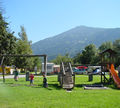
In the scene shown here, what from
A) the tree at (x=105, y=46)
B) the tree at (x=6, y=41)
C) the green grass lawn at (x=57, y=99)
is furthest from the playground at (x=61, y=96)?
the tree at (x=105, y=46)

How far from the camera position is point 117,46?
8594 cm

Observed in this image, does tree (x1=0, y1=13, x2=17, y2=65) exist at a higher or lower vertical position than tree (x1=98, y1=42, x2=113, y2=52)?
lower

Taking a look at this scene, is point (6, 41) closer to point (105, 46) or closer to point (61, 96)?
point (61, 96)

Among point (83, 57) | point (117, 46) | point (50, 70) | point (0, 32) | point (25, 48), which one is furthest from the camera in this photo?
point (117, 46)

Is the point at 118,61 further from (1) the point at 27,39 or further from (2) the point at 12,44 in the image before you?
(2) the point at 12,44

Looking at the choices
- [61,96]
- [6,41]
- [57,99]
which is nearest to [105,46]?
[6,41]

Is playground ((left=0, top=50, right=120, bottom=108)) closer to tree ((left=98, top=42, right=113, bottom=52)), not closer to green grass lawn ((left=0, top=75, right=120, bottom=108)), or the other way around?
green grass lawn ((left=0, top=75, right=120, bottom=108))

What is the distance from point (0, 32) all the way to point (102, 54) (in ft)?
68.6

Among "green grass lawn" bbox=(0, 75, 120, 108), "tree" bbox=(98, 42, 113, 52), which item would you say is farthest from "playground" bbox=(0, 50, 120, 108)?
"tree" bbox=(98, 42, 113, 52)

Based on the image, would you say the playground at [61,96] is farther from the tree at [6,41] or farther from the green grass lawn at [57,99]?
the tree at [6,41]

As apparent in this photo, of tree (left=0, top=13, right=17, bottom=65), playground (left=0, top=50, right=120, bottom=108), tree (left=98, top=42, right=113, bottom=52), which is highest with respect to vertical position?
tree (left=98, top=42, right=113, bottom=52)

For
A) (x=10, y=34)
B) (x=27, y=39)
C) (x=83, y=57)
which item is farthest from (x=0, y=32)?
(x=83, y=57)

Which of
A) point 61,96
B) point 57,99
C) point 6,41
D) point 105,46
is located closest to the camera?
point 57,99

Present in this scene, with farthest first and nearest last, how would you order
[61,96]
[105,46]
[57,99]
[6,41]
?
[105,46]
[6,41]
[61,96]
[57,99]
